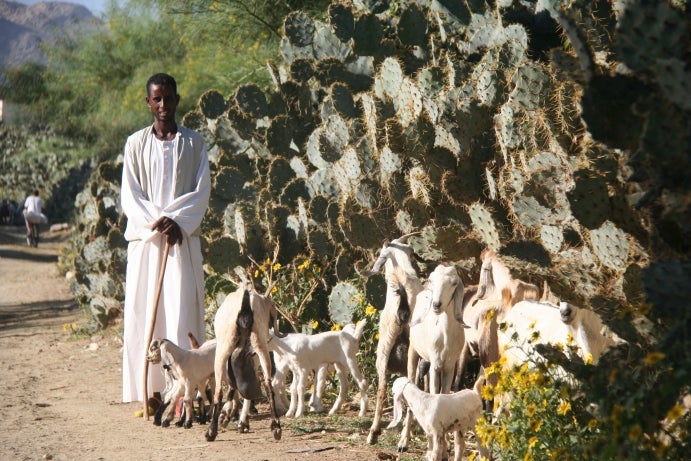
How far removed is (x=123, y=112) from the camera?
29.8 meters

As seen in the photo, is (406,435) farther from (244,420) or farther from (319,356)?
(319,356)

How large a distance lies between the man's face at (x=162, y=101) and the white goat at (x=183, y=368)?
68.6 inches

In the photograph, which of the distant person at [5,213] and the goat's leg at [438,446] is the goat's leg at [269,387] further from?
the distant person at [5,213]

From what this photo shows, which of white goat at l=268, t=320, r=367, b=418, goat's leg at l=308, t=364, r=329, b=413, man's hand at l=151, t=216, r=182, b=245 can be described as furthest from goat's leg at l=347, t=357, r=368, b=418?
man's hand at l=151, t=216, r=182, b=245

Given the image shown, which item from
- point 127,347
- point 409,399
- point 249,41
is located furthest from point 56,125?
point 409,399

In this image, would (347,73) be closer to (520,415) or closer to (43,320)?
(520,415)

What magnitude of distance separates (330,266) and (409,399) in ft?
13.3

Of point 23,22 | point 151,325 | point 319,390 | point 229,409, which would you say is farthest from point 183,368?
point 23,22

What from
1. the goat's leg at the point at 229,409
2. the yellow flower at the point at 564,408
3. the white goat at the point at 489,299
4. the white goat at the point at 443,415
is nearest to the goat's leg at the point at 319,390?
the goat's leg at the point at 229,409

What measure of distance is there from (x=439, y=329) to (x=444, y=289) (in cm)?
37

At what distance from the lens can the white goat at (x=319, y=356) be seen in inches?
311

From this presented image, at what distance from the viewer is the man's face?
26.6ft

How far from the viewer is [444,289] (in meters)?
6.29

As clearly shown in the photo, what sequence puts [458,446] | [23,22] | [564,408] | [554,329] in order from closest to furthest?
[564,408]
[458,446]
[554,329]
[23,22]
